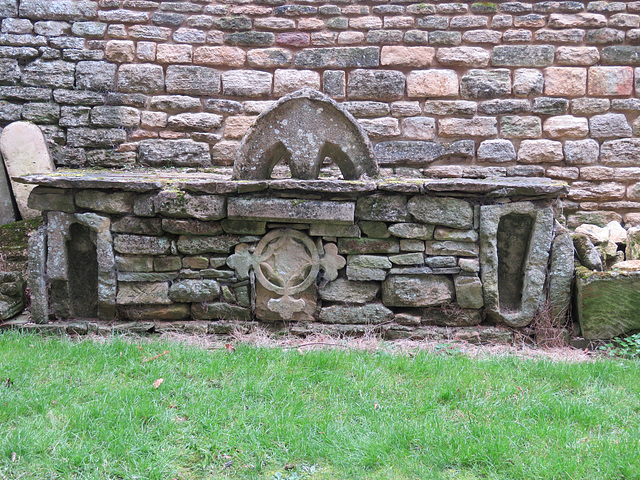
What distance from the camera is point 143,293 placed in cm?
324

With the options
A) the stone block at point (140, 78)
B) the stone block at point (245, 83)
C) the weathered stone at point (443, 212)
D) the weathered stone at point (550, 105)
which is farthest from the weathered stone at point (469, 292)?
the stone block at point (140, 78)

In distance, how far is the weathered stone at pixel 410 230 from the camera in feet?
10.3

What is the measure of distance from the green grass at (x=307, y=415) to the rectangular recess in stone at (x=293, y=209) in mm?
840

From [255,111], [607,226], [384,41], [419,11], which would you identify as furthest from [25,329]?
[607,226]

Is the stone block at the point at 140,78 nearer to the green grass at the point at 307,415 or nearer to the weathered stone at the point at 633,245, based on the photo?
the green grass at the point at 307,415

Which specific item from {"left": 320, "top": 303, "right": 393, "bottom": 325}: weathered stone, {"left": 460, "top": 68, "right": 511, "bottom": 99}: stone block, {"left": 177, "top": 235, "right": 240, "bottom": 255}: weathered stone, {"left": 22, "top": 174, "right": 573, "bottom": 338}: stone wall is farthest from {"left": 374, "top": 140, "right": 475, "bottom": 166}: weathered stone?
{"left": 177, "top": 235, "right": 240, "bottom": 255}: weathered stone

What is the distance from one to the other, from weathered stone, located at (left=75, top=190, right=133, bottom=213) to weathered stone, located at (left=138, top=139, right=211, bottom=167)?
175 centimetres

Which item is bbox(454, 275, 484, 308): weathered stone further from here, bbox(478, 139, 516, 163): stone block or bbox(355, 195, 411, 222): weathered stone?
bbox(478, 139, 516, 163): stone block

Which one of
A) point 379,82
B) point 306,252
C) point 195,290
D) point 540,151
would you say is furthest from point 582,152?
point 195,290

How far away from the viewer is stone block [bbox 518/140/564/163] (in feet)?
15.6

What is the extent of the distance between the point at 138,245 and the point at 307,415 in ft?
5.72

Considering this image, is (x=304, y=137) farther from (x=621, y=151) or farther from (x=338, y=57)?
(x=621, y=151)

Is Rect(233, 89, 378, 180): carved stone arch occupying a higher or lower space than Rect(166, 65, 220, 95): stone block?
lower

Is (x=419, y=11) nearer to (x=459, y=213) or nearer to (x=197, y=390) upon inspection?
(x=459, y=213)
